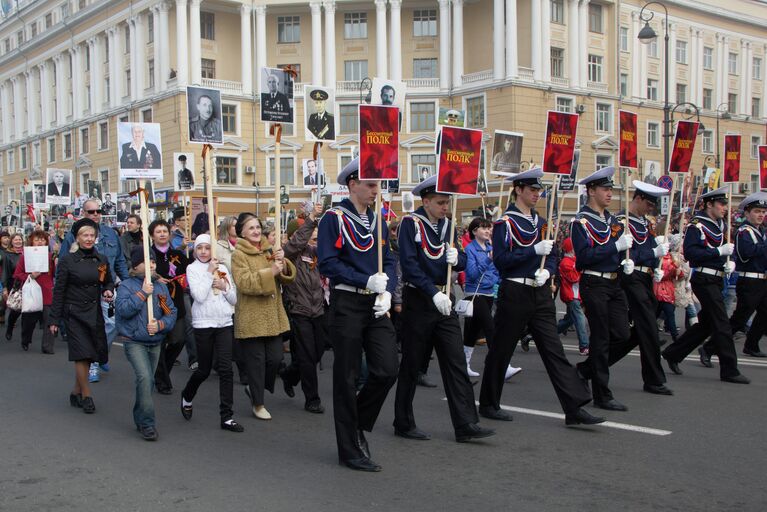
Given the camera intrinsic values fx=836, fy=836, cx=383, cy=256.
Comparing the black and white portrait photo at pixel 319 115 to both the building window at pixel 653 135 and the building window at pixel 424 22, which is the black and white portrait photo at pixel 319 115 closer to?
the building window at pixel 424 22

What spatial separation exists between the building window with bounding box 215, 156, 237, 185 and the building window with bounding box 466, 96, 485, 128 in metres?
14.9

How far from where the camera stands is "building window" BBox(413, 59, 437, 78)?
53812 millimetres

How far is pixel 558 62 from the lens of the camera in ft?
171

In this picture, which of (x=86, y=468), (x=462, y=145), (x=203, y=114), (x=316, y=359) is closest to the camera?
(x=86, y=468)

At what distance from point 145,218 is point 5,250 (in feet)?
27.8

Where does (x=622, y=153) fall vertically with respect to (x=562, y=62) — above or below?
below

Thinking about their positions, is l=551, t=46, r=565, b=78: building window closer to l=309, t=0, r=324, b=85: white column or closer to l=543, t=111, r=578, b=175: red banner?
l=309, t=0, r=324, b=85: white column

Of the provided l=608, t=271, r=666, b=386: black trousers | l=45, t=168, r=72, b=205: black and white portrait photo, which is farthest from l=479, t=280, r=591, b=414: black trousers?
l=45, t=168, r=72, b=205: black and white portrait photo

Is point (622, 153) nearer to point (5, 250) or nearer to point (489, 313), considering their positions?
point (489, 313)

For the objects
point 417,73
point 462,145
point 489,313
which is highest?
point 417,73

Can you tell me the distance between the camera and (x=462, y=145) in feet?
23.0

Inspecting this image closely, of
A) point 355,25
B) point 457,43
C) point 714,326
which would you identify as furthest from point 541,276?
point 355,25

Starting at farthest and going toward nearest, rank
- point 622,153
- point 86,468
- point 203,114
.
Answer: point 622,153 → point 203,114 → point 86,468

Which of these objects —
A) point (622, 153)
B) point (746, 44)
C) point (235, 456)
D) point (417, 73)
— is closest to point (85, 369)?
point (235, 456)
